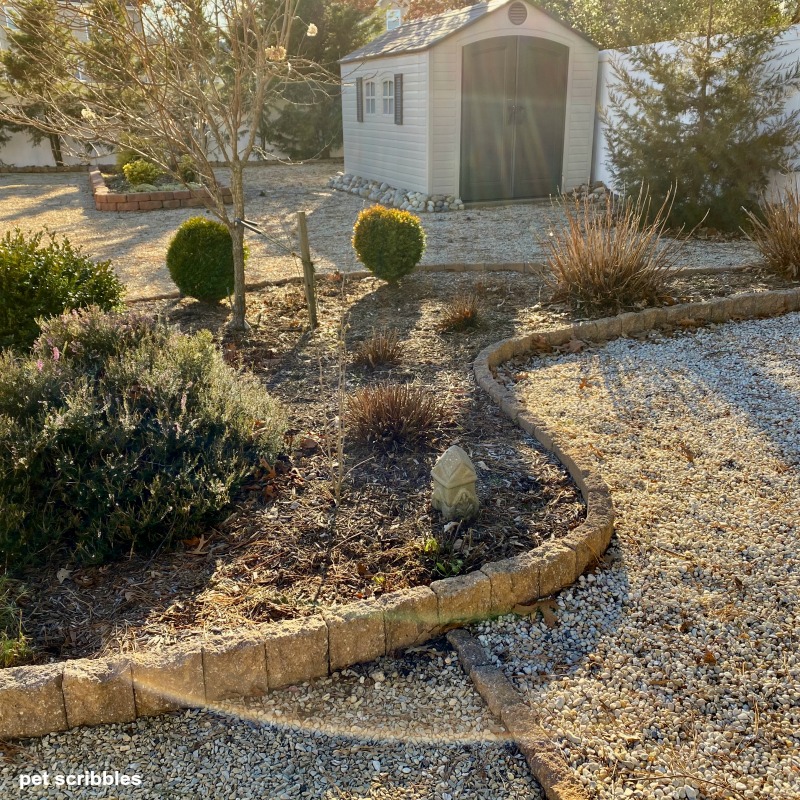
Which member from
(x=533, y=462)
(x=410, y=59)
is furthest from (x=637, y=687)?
(x=410, y=59)

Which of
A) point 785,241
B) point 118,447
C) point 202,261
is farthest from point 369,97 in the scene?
point 118,447

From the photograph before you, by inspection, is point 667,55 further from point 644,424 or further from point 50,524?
point 50,524

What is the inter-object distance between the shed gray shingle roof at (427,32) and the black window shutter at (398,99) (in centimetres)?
42

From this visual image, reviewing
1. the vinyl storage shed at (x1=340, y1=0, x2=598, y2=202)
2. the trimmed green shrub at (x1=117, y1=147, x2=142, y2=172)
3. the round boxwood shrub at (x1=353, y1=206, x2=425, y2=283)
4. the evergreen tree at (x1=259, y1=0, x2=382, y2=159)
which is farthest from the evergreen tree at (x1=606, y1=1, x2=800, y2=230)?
the evergreen tree at (x1=259, y1=0, x2=382, y2=159)

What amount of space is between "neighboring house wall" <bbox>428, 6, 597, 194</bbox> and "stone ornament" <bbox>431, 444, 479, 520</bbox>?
9832mm

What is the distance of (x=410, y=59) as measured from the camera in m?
12.1

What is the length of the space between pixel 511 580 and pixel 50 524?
177cm

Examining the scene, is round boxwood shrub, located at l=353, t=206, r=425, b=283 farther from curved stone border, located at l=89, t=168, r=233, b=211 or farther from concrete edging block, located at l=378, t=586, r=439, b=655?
curved stone border, located at l=89, t=168, r=233, b=211

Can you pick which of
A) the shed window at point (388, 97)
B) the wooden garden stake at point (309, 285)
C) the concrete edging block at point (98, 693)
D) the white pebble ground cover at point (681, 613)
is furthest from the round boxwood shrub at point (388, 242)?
the shed window at point (388, 97)

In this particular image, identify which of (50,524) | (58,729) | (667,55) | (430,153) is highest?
(667,55)

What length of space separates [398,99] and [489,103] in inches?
64.1

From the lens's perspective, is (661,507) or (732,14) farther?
(732,14)

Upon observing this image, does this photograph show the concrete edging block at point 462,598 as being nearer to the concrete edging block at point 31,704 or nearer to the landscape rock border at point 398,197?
the concrete edging block at point 31,704

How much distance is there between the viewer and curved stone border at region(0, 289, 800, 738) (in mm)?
2229
